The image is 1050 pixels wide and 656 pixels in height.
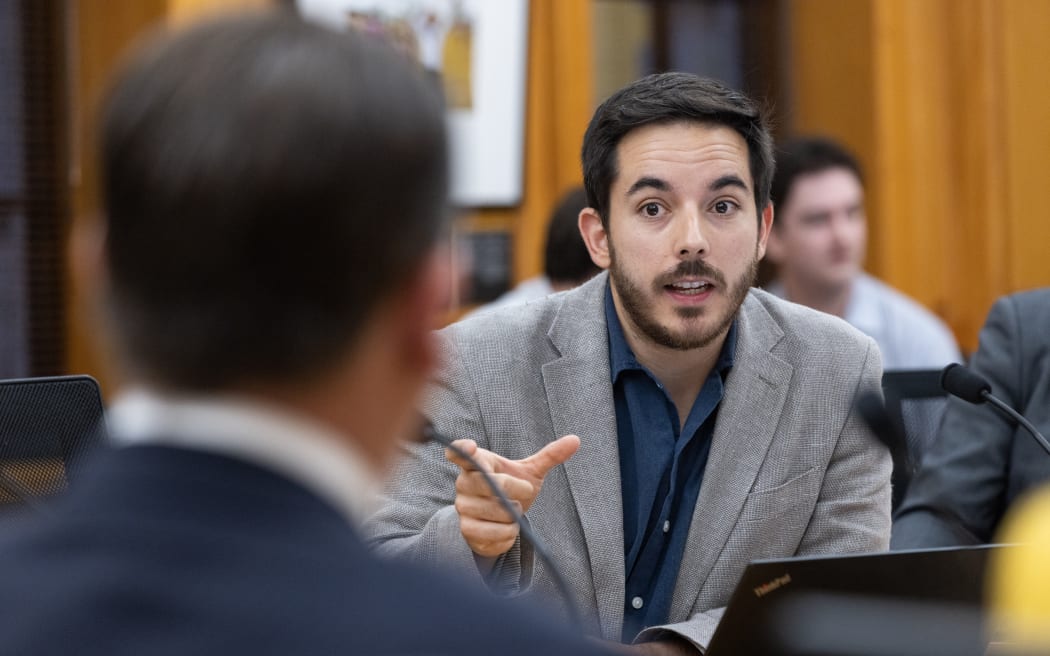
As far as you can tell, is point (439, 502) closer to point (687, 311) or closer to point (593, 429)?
point (593, 429)

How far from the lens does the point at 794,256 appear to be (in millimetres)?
4398

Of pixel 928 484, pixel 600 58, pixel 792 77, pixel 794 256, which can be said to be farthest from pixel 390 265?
pixel 792 77

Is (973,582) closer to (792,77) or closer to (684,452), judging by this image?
(684,452)

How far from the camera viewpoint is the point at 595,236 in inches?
92.4

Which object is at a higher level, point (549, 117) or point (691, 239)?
point (549, 117)

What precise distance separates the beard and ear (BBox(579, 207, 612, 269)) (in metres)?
0.13

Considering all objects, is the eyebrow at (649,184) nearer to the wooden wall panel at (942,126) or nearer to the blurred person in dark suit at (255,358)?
the blurred person in dark suit at (255,358)

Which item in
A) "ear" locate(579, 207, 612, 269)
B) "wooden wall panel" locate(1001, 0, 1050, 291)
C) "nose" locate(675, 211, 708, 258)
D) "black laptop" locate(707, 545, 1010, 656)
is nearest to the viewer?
"black laptop" locate(707, 545, 1010, 656)

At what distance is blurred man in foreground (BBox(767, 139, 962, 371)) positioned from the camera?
4.26 m

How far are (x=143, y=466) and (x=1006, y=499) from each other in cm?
214

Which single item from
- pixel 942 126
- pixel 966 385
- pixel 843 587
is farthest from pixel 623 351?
pixel 942 126

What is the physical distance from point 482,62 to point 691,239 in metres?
2.65

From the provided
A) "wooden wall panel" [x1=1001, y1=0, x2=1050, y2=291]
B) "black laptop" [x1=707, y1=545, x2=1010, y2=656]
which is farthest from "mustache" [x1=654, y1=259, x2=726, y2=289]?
"wooden wall panel" [x1=1001, y1=0, x2=1050, y2=291]

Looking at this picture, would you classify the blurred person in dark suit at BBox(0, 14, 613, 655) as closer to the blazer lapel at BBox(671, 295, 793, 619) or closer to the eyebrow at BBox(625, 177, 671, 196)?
the blazer lapel at BBox(671, 295, 793, 619)
